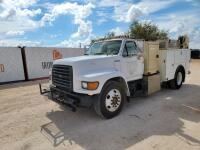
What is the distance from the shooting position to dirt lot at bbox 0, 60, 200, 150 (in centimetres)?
408

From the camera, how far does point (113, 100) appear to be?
5.46 meters

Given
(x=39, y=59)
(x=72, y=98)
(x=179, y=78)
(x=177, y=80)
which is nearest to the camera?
(x=72, y=98)

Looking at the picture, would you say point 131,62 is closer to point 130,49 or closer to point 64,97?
point 130,49

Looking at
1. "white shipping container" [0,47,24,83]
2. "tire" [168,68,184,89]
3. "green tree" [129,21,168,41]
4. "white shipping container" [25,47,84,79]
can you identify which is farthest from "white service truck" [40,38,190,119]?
"green tree" [129,21,168,41]

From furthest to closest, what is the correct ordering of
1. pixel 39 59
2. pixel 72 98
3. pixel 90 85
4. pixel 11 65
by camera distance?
pixel 39 59, pixel 11 65, pixel 72 98, pixel 90 85

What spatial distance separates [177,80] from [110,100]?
4.71m

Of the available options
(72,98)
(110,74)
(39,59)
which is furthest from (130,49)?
(39,59)

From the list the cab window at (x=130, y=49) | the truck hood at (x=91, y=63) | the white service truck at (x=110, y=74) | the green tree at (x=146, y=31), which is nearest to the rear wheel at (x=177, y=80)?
the white service truck at (x=110, y=74)

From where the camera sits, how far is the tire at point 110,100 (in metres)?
5.12

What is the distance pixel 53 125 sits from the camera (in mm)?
5117

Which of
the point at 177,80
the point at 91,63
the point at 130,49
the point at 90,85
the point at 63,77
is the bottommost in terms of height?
the point at 177,80

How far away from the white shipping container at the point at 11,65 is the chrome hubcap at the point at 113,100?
9.47 meters

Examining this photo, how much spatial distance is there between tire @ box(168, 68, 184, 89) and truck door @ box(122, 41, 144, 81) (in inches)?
Answer: 97.9

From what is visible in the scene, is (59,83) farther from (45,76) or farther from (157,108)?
(45,76)
